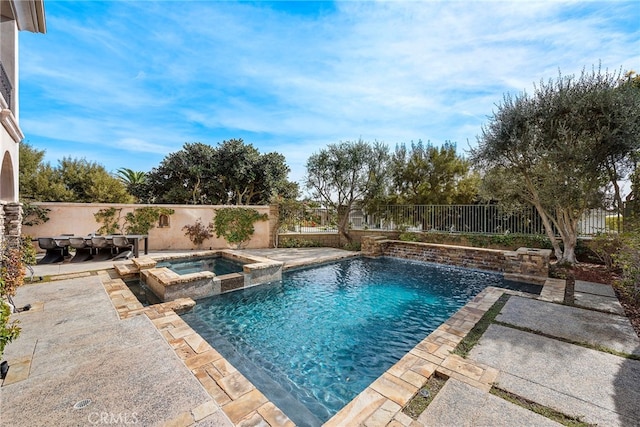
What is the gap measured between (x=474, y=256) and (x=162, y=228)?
45.5 feet

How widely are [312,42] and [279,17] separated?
1.20 m

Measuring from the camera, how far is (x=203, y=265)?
9898 mm

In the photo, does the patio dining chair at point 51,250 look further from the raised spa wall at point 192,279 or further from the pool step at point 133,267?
the pool step at point 133,267

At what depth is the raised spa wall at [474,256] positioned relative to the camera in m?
7.84

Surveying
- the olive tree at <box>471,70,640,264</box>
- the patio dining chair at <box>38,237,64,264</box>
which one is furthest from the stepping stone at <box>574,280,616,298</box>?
the patio dining chair at <box>38,237,64,264</box>

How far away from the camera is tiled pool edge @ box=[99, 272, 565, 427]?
2.33m

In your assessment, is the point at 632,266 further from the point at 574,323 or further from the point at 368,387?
the point at 368,387

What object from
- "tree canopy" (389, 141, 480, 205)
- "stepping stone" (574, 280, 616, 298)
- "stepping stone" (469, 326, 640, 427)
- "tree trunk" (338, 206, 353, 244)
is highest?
"tree canopy" (389, 141, 480, 205)

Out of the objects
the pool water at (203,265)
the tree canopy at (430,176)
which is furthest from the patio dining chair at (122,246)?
the tree canopy at (430,176)

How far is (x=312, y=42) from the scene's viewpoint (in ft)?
27.1

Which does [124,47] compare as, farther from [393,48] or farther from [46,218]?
[393,48]

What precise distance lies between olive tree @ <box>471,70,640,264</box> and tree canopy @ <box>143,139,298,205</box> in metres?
15.5

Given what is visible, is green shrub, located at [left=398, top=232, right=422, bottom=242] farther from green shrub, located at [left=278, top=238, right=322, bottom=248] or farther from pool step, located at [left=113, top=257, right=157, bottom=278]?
pool step, located at [left=113, top=257, right=157, bottom=278]

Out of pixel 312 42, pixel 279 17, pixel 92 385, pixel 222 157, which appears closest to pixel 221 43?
pixel 279 17
